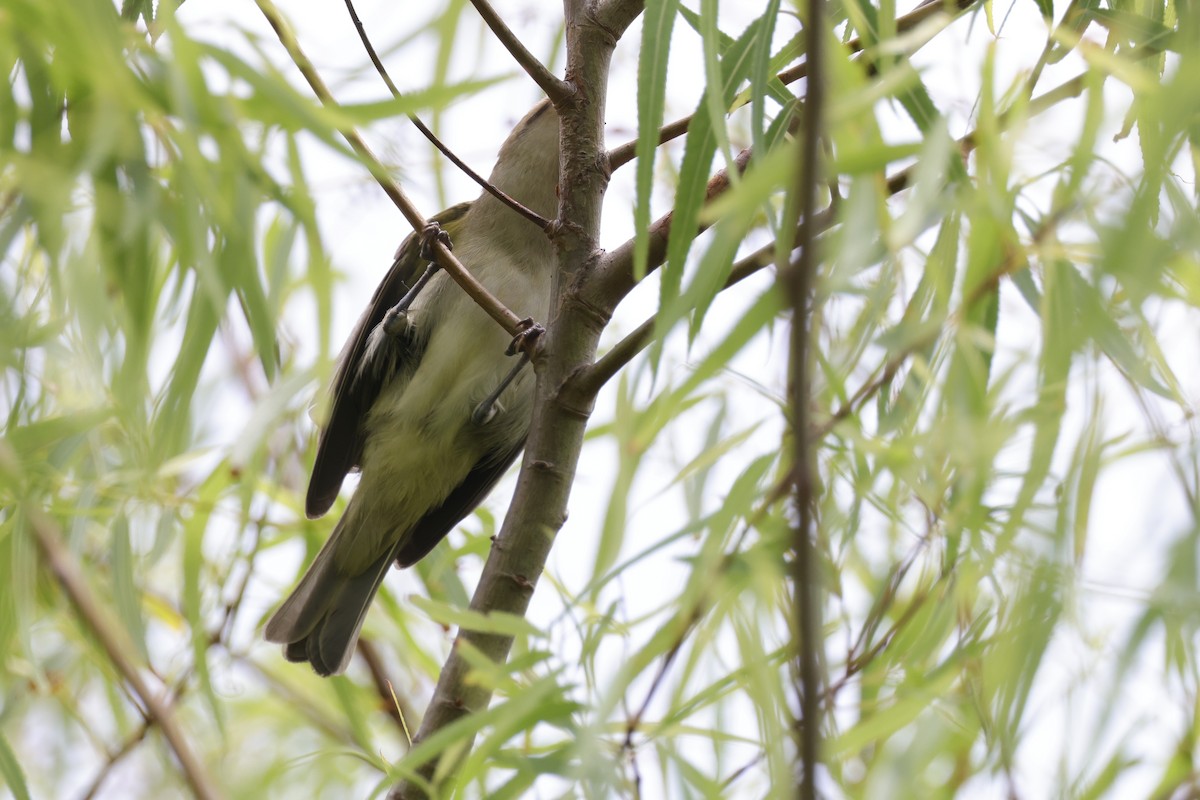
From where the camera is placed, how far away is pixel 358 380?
3318 mm

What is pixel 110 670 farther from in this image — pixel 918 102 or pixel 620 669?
pixel 918 102

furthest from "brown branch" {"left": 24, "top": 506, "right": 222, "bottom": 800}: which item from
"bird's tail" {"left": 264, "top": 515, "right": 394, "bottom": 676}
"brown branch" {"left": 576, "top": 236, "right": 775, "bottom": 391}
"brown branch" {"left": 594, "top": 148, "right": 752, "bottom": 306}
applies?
"bird's tail" {"left": 264, "top": 515, "right": 394, "bottom": 676}

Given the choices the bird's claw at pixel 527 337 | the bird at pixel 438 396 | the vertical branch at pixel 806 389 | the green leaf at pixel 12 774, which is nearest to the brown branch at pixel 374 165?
the bird's claw at pixel 527 337

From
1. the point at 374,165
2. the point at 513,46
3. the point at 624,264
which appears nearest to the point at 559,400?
the point at 624,264

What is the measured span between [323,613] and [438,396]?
64 cm

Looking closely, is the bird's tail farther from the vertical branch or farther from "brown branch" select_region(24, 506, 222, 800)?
the vertical branch

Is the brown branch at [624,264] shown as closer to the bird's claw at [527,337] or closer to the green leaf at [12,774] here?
the bird's claw at [527,337]

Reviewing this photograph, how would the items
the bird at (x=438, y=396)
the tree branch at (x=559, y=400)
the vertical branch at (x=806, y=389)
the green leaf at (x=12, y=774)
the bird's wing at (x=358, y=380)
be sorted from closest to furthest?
the vertical branch at (x=806, y=389) < the green leaf at (x=12, y=774) < the tree branch at (x=559, y=400) < the bird at (x=438, y=396) < the bird's wing at (x=358, y=380)

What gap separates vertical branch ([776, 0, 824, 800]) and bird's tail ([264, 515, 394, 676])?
1979mm

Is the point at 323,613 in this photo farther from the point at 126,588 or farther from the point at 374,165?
the point at 374,165

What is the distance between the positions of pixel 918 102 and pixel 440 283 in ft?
6.84

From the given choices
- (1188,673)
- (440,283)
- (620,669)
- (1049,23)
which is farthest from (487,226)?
(1188,673)

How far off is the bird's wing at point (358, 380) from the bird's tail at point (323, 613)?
0.76ft

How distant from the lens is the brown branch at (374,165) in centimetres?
138
